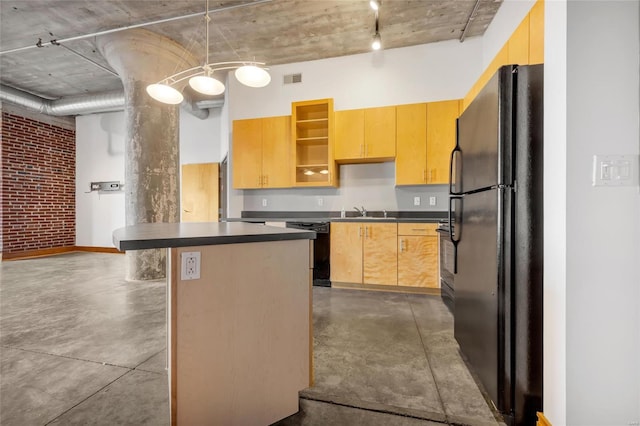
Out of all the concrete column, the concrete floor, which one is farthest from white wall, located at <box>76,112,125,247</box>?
the concrete floor

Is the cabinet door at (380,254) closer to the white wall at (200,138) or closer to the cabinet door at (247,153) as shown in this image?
the cabinet door at (247,153)

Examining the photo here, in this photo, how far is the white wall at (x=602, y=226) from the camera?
1.09 metres

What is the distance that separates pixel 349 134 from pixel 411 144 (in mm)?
865

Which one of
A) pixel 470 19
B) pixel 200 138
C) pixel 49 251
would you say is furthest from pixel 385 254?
pixel 49 251

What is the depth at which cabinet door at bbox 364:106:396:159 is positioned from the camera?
384cm

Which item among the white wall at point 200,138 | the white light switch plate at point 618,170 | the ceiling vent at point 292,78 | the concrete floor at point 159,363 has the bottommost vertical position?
the concrete floor at point 159,363

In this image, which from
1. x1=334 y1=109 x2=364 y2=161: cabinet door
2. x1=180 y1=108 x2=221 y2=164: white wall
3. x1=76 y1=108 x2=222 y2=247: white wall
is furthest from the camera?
x1=76 y1=108 x2=222 y2=247: white wall

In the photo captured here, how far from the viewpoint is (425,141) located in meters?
3.74

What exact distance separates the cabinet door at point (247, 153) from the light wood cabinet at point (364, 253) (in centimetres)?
158

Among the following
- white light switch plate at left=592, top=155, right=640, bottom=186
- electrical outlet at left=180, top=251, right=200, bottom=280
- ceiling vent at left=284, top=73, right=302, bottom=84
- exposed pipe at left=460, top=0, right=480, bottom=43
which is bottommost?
electrical outlet at left=180, top=251, right=200, bottom=280

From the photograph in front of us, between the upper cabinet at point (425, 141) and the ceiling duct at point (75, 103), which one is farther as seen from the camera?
the ceiling duct at point (75, 103)

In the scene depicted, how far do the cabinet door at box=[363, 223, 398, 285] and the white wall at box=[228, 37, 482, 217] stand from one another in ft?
2.34

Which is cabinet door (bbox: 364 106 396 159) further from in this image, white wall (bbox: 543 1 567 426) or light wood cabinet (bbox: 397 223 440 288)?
white wall (bbox: 543 1 567 426)

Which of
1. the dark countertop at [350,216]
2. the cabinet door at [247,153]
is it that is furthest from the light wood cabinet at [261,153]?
the dark countertop at [350,216]
